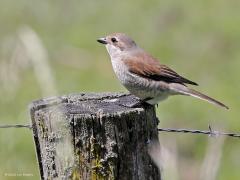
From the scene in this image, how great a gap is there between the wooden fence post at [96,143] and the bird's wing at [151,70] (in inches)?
72.6

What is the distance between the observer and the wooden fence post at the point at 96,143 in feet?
15.4

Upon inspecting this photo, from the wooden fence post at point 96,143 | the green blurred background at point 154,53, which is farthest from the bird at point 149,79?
the wooden fence post at point 96,143

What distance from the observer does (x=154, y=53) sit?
14.3 metres

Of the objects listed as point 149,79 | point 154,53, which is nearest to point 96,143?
point 149,79

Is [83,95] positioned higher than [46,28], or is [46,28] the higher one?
A: [46,28]

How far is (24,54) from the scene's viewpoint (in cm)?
454

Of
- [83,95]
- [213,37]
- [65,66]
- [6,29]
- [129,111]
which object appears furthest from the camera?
[6,29]

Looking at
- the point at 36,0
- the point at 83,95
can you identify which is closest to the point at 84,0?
the point at 36,0

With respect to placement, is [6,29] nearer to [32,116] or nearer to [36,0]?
[36,0]

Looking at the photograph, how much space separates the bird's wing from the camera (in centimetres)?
682

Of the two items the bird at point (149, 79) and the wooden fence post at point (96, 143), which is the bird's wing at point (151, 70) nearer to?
the bird at point (149, 79)

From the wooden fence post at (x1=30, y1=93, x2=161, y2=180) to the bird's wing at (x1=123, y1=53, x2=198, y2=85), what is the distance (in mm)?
1843

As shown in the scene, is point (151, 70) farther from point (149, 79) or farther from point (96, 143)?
point (96, 143)

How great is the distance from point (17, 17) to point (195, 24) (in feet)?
12.3
